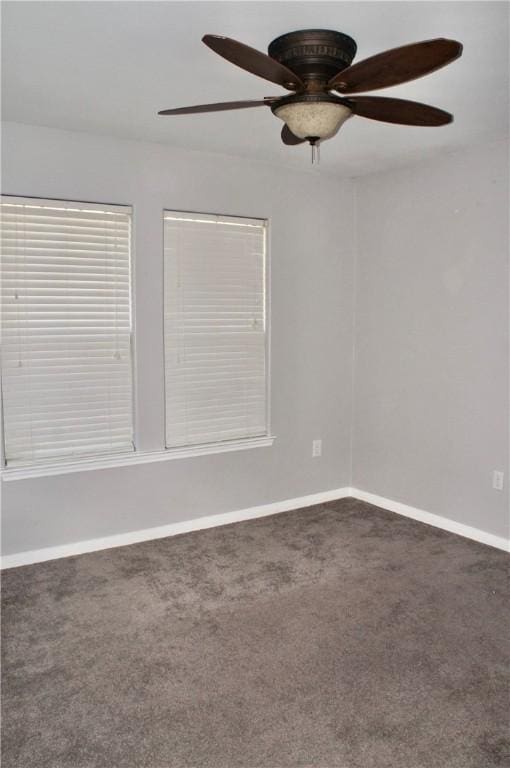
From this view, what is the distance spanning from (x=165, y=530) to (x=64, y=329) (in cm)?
138

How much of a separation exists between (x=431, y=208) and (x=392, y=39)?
5.90ft

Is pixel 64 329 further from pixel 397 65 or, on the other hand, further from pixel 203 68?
pixel 397 65

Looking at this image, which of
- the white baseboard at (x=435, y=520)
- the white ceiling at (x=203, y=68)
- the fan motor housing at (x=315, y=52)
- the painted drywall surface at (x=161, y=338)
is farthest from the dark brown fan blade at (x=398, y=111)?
the white baseboard at (x=435, y=520)

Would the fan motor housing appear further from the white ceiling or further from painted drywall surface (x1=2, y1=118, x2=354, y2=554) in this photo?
painted drywall surface (x1=2, y1=118, x2=354, y2=554)

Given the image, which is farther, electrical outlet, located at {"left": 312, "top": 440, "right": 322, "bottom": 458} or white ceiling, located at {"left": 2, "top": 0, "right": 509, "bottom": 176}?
electrical outlet, located at {"left": 312, "top": 440, "right": 322, "bottom": 458}

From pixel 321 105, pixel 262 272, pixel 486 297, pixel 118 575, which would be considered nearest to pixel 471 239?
pixel 486 297

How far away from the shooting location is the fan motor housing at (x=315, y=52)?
2.03 meters

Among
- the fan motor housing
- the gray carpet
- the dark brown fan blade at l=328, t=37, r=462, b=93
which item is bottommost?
the gray carpet

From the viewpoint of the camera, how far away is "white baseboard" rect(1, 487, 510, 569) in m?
3.38

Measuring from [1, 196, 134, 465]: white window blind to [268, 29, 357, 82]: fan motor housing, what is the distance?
164 centimetres

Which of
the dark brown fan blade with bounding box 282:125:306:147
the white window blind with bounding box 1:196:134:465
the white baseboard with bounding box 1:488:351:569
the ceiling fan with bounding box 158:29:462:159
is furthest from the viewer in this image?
the white baseboard with bounding box 1:488:351:569

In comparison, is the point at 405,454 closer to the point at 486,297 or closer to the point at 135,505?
the point at 486,297

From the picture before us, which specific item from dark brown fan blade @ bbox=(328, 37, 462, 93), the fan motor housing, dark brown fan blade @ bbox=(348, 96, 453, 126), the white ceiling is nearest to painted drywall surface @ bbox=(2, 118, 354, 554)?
Answer: the white ceiling

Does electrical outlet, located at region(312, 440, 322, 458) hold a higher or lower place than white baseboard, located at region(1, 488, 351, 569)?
higher
